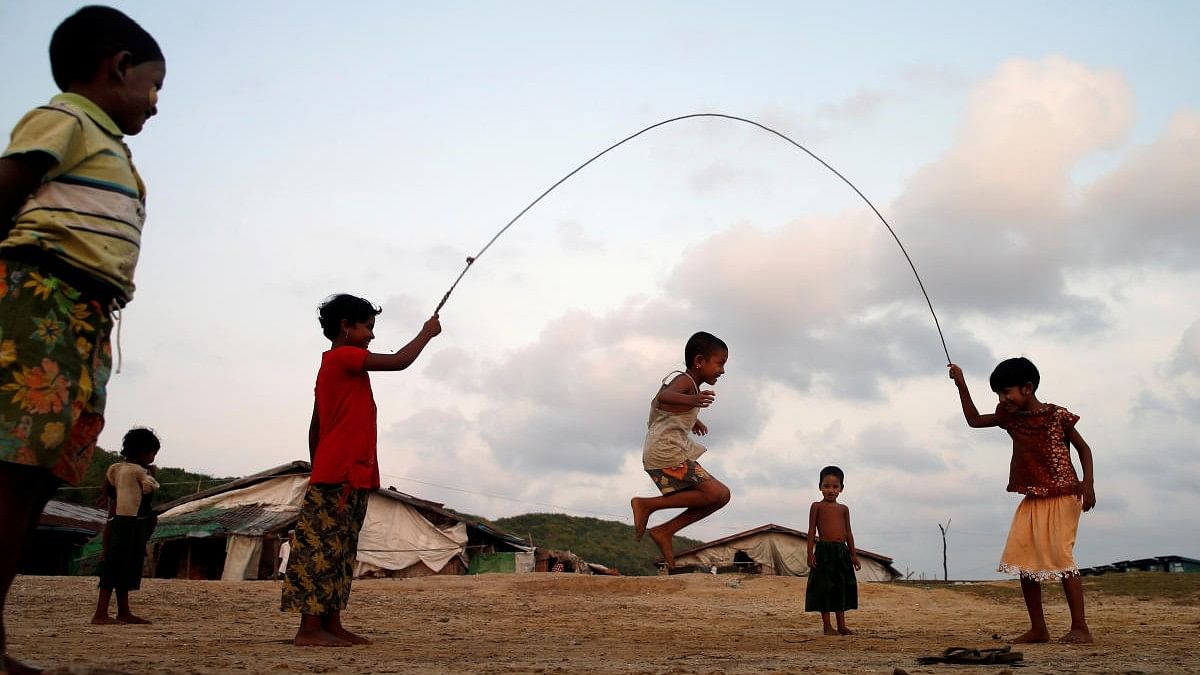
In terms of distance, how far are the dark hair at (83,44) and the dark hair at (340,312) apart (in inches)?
122

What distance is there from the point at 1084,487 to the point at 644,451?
340cm

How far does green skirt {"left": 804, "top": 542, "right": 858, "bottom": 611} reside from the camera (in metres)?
9.63

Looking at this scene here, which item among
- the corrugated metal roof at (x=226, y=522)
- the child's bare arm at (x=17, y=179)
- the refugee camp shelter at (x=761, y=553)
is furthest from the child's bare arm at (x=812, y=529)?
the refugee camp shelter at (x=761, y=553)

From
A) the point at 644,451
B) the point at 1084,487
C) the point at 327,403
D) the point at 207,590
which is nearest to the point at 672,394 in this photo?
the point at 644,451

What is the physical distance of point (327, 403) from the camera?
6.33m

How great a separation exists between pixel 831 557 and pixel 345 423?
5624 millimetres

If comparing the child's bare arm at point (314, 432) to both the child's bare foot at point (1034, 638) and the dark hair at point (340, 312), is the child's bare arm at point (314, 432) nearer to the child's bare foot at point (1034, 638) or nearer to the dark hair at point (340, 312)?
the dark hair at point (340, 312)

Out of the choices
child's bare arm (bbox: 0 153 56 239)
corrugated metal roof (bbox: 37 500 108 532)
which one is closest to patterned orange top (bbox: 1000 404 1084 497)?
child's bare arm (bbox: 0 153 56 239)

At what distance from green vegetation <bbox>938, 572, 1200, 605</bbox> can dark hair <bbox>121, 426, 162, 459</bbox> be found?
593 inches

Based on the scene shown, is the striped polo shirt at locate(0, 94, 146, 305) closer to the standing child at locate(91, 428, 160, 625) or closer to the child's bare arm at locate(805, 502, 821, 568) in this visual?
the standing child at locate(91, 428, 160, 625)

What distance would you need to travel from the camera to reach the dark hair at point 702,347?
801 centimetres

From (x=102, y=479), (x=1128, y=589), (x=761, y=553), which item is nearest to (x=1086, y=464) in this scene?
A: (x=1128, y=589)

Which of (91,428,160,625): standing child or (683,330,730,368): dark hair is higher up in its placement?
(683,330,730,368): dark hair

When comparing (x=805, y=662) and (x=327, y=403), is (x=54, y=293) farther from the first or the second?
(x=805, y=662)
